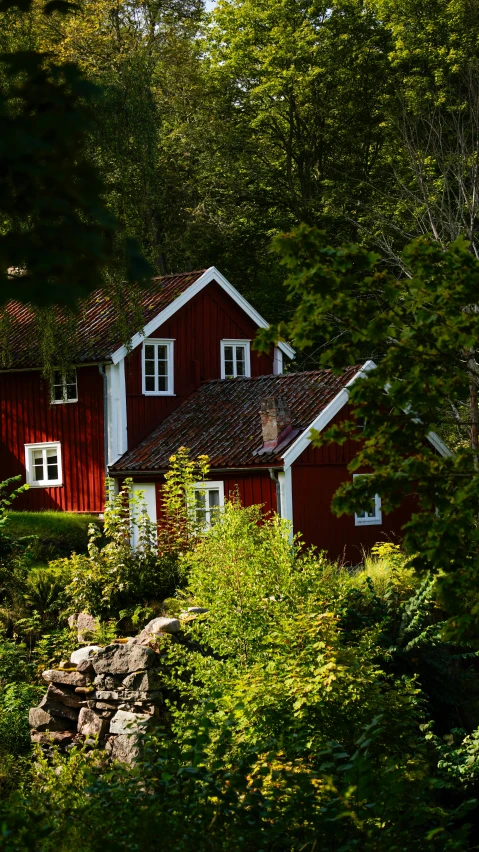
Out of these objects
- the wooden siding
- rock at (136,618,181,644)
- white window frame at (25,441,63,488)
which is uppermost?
white window frame at (25,441,63,488)

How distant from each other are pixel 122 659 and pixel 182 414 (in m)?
10.6

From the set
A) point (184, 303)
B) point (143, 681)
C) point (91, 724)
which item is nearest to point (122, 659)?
point (143, 681)

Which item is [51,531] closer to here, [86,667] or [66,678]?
[66,678]

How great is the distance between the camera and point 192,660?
39.0ft

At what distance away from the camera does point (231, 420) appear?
72.2 ft

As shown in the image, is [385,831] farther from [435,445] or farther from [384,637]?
[435,445]

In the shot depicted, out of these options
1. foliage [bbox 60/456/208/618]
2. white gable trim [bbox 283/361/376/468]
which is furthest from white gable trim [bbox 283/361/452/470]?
foliage [bbox 60/456/208/618]

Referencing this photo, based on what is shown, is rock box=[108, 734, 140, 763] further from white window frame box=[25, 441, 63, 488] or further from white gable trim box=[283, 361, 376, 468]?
white window frame box=[25, 441, 63, 488]

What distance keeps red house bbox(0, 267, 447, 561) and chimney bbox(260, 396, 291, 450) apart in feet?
0.08

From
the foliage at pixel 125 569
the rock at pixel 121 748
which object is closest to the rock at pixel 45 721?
the rock at pixel 121 748

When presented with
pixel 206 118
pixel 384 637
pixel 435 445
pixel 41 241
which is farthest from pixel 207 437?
pixel 41 241

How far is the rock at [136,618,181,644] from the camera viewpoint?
1354 cm

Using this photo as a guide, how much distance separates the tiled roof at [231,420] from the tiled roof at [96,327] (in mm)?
2047

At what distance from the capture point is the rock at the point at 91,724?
1344 centimetres
